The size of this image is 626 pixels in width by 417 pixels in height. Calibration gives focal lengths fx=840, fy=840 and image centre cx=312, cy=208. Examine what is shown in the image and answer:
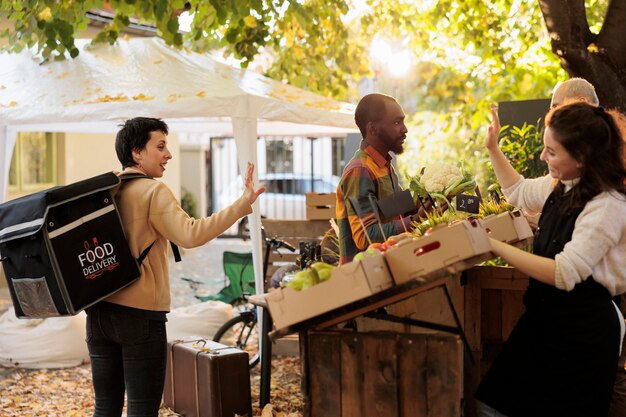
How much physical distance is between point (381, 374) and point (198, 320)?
15.7 ft

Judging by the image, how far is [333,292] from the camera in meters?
2.81

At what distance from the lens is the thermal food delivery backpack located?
11.5ft

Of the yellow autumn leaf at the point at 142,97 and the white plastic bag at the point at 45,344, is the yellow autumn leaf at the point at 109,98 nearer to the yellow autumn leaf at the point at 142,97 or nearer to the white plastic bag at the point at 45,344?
the yellow autumn leaf at the point at 142,97

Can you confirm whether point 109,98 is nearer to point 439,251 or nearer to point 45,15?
point 45,15

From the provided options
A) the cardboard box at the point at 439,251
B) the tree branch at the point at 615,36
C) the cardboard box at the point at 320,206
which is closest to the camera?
the cardboard box at the point at 439,251

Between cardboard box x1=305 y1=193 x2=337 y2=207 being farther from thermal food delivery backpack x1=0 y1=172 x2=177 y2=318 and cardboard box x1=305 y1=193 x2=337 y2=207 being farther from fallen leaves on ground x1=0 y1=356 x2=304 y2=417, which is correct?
thermal food delivery backpack x1=0 y1=172 x2=177 y2=318

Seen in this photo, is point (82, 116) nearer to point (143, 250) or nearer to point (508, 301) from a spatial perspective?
point (143, 250)

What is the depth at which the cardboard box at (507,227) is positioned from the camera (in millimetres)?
3561

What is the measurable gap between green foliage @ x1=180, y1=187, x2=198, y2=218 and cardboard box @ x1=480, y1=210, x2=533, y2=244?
15436mm

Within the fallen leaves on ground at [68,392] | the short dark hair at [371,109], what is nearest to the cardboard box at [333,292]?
the short dark hair at [371,109]

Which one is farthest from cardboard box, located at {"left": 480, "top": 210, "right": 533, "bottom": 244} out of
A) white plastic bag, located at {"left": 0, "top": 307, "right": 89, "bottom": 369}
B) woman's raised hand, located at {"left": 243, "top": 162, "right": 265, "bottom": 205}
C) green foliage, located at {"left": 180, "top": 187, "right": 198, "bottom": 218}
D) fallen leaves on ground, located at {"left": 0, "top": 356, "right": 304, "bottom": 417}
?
green foliage, located at {"left": 180, "top": 187, "right": 198, "bottom": 218}

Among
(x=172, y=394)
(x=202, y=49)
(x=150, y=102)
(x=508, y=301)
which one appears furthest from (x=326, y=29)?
(x=508, y=301)

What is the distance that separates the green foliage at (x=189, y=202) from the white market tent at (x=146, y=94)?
35.8 ft

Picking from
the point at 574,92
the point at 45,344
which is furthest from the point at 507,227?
the point at 45,344
